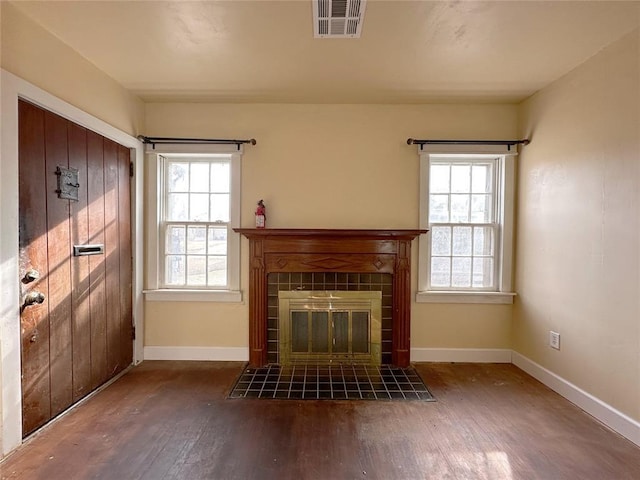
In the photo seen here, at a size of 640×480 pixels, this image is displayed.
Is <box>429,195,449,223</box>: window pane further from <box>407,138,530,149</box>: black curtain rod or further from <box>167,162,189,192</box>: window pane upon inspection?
<box>167,162,189,192</box>: window pane

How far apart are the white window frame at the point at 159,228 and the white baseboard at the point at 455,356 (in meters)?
1.83

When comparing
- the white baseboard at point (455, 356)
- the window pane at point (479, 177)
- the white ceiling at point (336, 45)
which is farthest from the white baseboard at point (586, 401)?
the white ceiling at point (336, 45)

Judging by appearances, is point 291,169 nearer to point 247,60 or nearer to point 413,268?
point 247,60

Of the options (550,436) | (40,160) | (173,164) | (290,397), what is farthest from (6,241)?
(550,436)

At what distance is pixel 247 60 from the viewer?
2334mm

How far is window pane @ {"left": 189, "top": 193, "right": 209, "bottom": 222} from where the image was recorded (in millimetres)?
3168

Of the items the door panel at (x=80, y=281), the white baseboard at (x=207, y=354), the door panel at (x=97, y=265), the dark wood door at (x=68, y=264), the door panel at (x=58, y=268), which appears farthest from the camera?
the white baseboard at (x=207, y=354)

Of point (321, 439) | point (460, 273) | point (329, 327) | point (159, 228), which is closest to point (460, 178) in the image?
point (460, 273)

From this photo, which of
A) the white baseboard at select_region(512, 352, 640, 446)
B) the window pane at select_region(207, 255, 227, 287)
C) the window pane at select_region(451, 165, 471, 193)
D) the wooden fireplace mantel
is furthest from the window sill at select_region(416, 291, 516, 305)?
the window pane at select_region(207, 255, 227, 287)

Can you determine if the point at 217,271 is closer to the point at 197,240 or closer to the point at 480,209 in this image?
the point at 197,240

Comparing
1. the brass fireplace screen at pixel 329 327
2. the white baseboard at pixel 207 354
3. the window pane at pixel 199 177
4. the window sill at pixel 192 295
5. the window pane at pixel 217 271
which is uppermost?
the window pane at pixel 199 177

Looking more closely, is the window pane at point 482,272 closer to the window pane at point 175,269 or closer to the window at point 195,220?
the window at point 195,220

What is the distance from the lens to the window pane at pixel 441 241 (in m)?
3.15

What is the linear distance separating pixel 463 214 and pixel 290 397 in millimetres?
2306
